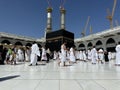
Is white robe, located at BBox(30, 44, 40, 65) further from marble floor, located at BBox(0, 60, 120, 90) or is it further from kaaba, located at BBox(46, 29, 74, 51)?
kaaba, located at BBox(46, 29, 74, 51)

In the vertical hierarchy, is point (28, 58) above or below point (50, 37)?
below

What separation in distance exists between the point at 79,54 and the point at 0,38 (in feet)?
70.2

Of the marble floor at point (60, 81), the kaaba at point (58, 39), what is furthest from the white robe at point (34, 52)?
the kaaba at point (58, 39)

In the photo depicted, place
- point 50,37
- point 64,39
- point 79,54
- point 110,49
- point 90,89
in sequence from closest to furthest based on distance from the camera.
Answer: point 90,89
point 79,54
point 64,39
point 50,37
point 110,49

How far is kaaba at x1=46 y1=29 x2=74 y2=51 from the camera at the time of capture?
31.7 metres

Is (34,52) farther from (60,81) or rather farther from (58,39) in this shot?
(58,39)

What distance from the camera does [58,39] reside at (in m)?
32.2

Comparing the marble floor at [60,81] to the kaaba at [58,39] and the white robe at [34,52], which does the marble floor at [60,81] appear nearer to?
the white robe at [34,52]

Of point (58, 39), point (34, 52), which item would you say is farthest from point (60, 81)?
point (58, 39)

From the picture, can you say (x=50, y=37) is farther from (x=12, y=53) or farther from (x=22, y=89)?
(x=22, y=89)

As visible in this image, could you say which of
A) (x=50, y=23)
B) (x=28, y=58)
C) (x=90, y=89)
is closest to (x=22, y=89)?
(x=90, y=89)

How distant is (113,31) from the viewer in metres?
32.4

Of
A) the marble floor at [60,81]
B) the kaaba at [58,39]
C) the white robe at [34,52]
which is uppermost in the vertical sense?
the kaaba at [58,39]

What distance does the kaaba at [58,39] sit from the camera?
31.7 meters
